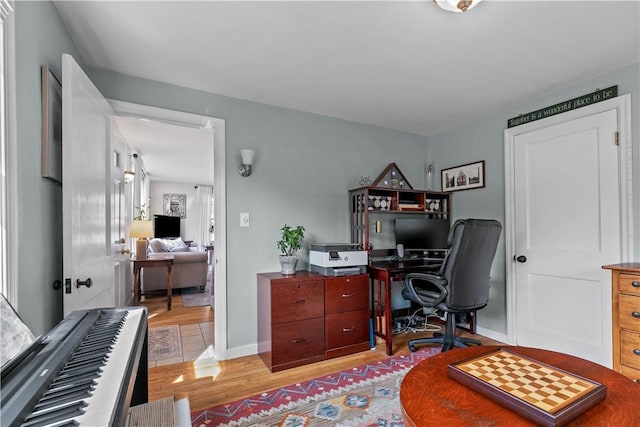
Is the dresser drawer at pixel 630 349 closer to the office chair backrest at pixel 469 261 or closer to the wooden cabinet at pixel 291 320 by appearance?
the office chair backrest at pixel 469 261

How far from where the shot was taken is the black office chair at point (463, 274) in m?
2.38

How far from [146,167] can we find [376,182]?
17.8 ft

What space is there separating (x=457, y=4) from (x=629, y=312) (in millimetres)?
2072

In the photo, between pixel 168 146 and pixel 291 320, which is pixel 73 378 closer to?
pixel 291 320

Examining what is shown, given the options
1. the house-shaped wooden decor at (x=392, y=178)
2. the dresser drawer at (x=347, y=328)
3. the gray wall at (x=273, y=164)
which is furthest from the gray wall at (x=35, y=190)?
the house-shaped wooden decor at (x=392, y=178)

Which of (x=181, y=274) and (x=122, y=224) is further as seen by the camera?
(x=181, y=274)

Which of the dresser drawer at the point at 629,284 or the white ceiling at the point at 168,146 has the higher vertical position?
the white ceiling at the point at 168,146

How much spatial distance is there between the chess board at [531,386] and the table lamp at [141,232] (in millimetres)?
4371

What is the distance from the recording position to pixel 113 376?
2.39 feet

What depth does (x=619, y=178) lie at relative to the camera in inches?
90.4

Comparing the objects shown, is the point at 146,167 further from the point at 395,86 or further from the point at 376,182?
the point at 395,86

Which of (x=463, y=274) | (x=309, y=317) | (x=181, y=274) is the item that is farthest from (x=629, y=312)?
(x=181, y=274)

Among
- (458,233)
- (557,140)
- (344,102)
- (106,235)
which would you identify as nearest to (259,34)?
(344,102)

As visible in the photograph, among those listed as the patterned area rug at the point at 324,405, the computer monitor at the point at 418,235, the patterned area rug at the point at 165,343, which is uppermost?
the computer monitor at the point at 418,235
